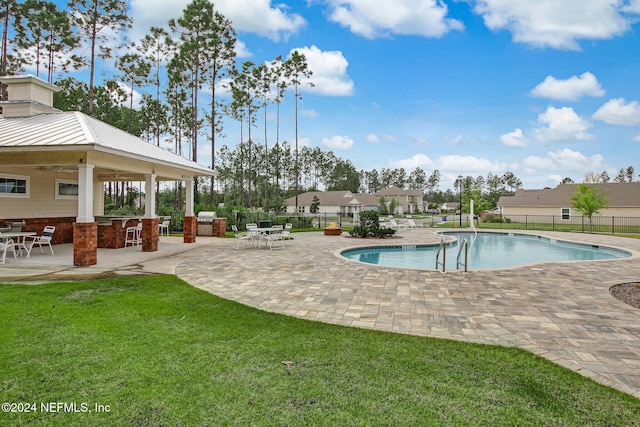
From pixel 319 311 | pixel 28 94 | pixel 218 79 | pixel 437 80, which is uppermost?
pixel 218 79

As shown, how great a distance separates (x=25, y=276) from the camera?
24.2ft

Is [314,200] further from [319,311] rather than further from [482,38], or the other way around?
[319,311]

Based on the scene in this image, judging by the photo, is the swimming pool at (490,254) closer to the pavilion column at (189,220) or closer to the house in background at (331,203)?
the pavilion column at (189,220)

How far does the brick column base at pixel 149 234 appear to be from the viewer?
11391 millimetres

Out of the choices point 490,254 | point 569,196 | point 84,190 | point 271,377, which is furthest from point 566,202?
point 271,377

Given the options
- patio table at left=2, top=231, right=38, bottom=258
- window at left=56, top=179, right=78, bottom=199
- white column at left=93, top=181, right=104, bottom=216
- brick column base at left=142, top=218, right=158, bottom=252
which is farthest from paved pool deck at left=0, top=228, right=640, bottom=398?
white column at left=93, top=181, right=104, bottom=216

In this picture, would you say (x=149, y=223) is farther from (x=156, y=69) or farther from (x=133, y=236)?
(x=156, y=69)

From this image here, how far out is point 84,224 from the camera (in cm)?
859

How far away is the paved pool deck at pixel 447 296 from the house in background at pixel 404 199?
57390 millimetres

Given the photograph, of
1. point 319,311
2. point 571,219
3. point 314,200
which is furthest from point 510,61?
point 314,200

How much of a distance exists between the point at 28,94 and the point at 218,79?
630 inches

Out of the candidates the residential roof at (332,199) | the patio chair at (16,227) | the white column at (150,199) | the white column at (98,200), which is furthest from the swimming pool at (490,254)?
the residential roof at (332,199)

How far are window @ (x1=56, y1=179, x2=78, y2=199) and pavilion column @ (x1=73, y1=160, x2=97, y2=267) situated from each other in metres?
5.21

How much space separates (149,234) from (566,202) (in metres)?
40.0
